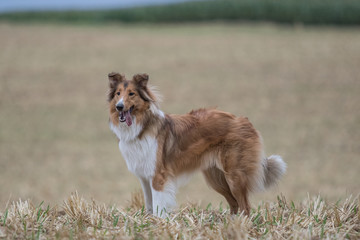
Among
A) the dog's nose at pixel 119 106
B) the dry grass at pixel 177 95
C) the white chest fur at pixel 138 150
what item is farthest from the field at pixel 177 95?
the dog's nose at pixel 119 106

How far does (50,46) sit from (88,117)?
10350 millimetres

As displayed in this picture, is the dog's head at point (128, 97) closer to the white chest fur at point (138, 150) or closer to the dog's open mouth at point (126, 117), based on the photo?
the dog's open mouth at point (126, 117)

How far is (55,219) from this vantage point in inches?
226

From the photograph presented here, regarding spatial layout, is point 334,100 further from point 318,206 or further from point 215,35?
point 318,206

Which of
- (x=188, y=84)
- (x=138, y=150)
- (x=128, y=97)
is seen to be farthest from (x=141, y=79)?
(x=188, y=84)

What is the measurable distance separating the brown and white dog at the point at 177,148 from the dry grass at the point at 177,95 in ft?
16.3

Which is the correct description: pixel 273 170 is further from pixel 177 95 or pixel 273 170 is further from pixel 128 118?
pixel 177 95

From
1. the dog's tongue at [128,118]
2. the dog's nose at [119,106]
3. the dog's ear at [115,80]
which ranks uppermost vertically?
the dog's ear at [115,80]

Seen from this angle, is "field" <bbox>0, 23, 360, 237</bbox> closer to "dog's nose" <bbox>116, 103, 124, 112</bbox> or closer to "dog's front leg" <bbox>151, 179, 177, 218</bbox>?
"dog's front leg" <bbox>151, 179, 177, 218</bbox>

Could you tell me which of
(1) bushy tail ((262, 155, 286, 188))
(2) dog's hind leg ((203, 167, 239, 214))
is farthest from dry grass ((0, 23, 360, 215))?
(2) dog's hind leg ((203, 167, 239, 214))

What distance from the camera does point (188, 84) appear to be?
24984 mm

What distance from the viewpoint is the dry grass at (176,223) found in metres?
5.01

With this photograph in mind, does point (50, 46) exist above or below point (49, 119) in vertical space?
above

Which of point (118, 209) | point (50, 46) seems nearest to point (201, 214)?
point (118, 209)
